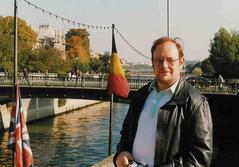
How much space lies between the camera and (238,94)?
3522cm

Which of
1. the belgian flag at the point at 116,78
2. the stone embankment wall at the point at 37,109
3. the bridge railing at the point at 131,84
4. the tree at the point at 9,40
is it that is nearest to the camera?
the belgian flag at the point at 116,78

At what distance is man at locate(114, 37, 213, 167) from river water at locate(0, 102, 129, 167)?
84.7 ft

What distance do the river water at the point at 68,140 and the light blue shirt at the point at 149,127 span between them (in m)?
25.9

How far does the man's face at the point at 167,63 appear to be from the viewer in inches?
127

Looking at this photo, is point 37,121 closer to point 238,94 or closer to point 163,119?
point 238,94

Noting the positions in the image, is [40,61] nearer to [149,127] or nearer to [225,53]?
[225,53]

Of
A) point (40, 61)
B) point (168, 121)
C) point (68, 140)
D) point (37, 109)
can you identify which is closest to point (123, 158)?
point (168, 121)

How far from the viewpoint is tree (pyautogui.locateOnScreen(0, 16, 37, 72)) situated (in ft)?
215

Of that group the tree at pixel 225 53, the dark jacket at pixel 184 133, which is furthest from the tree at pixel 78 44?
the dark jacket at pixel 184 133

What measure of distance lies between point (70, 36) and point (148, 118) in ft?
396

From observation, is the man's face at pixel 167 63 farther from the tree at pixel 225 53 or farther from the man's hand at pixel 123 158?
the tree at pixel 225 53

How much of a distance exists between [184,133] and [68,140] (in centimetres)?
3602

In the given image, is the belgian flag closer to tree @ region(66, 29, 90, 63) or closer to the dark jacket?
the dark jacket

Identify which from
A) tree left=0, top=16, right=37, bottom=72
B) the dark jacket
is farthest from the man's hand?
tree left=0, top=16, right=37, bottom=72
